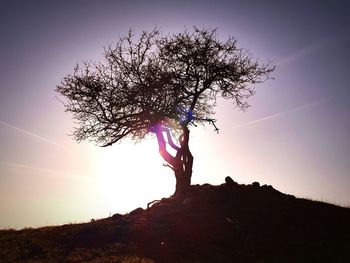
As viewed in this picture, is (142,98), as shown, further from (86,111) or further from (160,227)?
(160,227)

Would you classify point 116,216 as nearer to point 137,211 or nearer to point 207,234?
point 137,211

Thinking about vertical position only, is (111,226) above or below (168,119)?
below

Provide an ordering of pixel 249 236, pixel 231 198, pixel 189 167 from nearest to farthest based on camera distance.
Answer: pixel 249 236 < pixel 231 198 < pixel 189 167

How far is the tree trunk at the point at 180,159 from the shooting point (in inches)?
1235

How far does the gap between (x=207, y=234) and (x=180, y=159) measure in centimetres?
949

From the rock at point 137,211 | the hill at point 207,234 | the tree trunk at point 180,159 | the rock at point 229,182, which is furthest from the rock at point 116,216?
the rock at point 229,182

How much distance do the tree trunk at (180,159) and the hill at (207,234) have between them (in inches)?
64.9

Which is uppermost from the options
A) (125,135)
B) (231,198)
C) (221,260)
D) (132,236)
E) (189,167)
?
(125,135)

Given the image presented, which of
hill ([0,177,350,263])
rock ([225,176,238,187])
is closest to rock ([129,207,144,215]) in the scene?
hill ([0,177,350,263])

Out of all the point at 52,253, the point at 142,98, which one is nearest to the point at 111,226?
the point at 52,253

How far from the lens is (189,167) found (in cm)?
3134

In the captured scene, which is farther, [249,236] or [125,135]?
[125,135]

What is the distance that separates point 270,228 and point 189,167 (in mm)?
9100

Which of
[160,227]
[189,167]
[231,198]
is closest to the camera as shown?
[160,227]
